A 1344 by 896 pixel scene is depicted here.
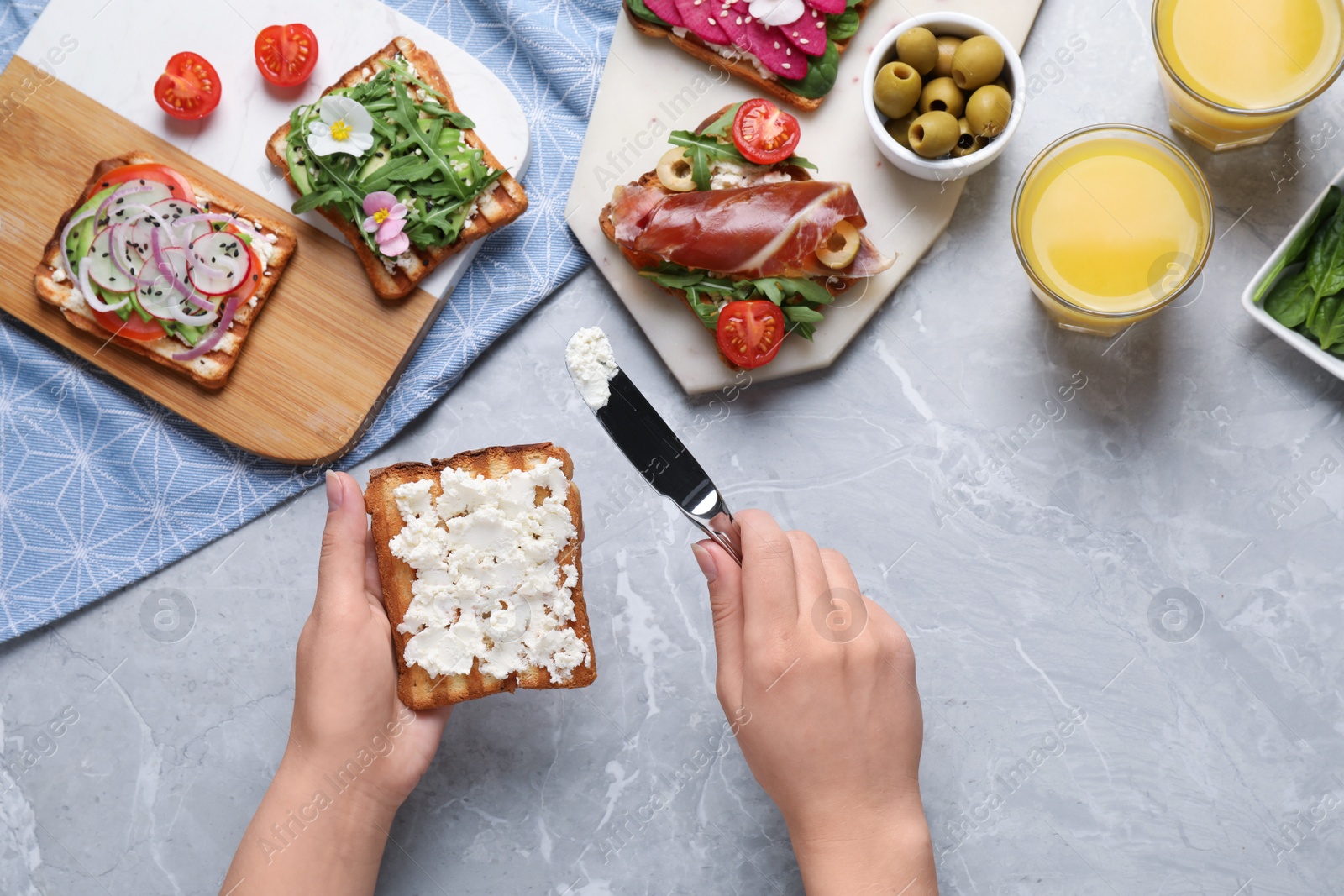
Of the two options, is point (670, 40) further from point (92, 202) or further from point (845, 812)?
point (845, 812)

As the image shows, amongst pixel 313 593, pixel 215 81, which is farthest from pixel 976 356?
pixel 215 81

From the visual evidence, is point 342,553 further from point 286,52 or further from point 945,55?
point 945,55

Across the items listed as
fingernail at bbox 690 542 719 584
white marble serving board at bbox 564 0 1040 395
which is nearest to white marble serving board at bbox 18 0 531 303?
white marble serving board at bbox 564 0 1040 395

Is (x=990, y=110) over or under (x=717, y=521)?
over

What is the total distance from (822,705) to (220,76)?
103 inches

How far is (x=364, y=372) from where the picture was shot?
2.84 m

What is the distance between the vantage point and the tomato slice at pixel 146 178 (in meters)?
2.76

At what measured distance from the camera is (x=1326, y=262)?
2613 millimetres

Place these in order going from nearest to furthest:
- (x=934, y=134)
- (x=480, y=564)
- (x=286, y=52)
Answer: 1. (x=480, y=564)
2. (x=934, y=134)
3. (x=286, y=52)

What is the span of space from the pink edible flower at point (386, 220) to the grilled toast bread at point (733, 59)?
940 millimetres

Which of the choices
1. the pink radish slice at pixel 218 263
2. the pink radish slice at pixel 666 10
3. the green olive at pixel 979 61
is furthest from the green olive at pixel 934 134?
the pink radish slice at pixel 218 263

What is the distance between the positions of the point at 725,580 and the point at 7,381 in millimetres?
2393

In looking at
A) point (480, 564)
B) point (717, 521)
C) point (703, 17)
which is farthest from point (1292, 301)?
point (480, 564)

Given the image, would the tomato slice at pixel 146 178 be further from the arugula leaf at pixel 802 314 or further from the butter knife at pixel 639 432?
the arugula leaf at pixel 802 314
